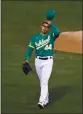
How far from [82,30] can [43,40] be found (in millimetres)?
7982

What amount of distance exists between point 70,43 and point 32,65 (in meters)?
2.45

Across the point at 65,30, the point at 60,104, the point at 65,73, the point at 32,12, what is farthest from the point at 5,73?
the point at 32,12

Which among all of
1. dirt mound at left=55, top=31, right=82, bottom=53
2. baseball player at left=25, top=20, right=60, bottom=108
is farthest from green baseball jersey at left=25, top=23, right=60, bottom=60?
dirt mound at left=55, top=31, right=82, bottom=53

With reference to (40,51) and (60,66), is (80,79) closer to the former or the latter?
(60,66)

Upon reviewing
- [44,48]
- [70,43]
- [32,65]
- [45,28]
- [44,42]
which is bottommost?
[32,65]

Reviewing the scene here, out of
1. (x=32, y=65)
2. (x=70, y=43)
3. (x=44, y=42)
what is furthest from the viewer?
(x=70, y=43)

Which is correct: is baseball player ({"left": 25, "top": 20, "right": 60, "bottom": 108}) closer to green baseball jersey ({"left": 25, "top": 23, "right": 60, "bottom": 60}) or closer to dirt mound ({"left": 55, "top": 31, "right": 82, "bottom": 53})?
green baseball jersey ({"left": 25, "top": 23, "right": 60, "bottom": 60})

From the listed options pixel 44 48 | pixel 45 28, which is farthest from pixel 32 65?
pixel 45 28

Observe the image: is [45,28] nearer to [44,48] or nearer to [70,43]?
[44,48]

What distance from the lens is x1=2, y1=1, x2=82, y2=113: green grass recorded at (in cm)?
1302

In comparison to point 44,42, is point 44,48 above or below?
below

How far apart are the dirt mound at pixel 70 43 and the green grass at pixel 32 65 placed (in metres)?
0.40

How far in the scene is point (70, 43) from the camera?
60.6 ft

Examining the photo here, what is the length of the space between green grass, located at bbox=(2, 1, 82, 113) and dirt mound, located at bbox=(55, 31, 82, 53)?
40 centimetres
